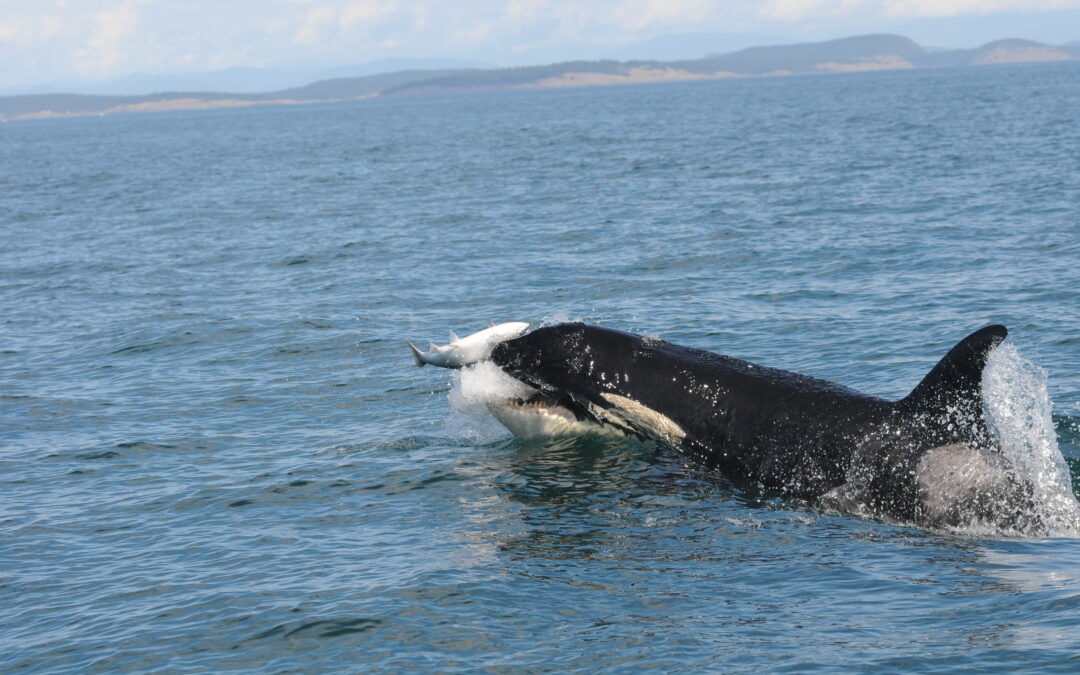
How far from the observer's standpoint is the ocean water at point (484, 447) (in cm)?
1092

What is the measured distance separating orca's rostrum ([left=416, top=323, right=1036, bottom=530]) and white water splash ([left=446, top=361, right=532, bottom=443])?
6.4 inches

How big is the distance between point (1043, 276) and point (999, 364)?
1230 cm

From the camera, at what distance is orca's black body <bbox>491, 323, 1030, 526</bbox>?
1240 cm

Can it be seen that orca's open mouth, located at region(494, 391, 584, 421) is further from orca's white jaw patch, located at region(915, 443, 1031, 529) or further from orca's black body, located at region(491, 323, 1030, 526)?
orca's white jaw patch, located at region(915, 443, 1031, 529)

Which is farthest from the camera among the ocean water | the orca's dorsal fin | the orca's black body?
the orca's black body

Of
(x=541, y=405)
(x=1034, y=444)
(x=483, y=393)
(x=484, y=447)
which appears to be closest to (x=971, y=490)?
(x=1034, y=444)

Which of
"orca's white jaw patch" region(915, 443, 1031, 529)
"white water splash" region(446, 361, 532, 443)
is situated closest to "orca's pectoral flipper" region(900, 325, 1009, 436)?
"orca's white jaw patch" region(915, 443, 1031, 529)

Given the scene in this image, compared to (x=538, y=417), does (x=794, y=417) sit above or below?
above

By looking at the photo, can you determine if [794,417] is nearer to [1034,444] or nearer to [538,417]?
[1034,444]

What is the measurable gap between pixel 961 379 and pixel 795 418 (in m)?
2.00

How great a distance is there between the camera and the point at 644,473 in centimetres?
1512

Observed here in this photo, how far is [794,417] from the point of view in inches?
532

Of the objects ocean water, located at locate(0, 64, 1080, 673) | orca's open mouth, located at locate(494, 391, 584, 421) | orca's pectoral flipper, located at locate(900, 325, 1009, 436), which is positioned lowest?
ocean water, located at locate(0, 64, 1080, 673)

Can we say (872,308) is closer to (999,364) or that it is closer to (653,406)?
(999,364)
